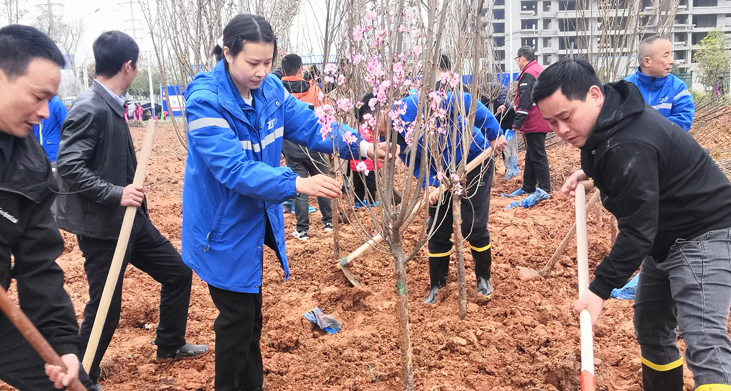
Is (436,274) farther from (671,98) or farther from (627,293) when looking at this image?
(671,98)

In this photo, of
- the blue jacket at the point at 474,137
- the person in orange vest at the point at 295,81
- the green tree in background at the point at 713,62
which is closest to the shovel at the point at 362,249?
the blue jacket at the point at 474,137

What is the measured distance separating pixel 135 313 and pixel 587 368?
3.40 metres

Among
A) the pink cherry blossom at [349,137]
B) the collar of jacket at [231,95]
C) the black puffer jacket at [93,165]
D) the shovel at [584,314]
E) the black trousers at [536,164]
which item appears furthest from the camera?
the black trousers at [536,164]

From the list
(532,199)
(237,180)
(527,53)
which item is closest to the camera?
(237,180)

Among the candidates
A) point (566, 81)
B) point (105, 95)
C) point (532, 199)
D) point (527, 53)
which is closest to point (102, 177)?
point (105, 95)

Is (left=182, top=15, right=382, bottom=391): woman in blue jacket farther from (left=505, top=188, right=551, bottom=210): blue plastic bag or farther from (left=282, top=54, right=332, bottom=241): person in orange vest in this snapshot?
(left=505, top=188, right=551, bottom=210): blue plastic bag

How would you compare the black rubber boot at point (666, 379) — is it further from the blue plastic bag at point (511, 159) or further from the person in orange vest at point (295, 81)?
the blue plastic bag at point (511, 159)

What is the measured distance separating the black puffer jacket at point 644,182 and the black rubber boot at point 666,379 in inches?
23.4

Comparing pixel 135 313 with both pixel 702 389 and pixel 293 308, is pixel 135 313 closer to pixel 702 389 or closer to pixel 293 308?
pixel 293 308

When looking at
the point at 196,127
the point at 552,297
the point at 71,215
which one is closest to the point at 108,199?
the point at 71,215

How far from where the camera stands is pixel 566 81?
2.00 m

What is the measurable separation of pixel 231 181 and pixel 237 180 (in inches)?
1.3

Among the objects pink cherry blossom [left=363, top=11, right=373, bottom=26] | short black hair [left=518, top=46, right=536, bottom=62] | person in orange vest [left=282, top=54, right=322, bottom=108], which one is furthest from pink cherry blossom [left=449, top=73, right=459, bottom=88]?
short black hair [left=518, top=46, right=536, bottom=62]

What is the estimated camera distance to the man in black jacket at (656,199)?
1950 mm
